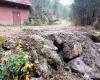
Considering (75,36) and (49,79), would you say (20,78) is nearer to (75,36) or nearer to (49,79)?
(49,79)

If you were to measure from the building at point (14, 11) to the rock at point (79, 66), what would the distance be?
11.4 meters

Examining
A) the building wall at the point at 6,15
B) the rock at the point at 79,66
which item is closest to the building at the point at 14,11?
the building wall at the point at 6,15

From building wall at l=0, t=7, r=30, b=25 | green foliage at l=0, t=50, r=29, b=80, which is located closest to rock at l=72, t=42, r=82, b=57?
green foliage at l=0, t=50, r=29, b=80

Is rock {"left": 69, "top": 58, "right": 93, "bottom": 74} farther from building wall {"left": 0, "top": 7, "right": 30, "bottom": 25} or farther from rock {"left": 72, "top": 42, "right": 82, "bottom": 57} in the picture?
building wall {"left": 0, "top": 7, "right": 30, "bottom": 25}

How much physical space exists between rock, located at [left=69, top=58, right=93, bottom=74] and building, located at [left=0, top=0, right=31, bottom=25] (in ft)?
37.5

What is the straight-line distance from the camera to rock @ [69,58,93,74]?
7.77 meters

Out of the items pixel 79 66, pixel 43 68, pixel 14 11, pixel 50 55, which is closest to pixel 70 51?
pixel 79 66

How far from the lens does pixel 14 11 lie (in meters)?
20.0

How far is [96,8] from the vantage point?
16.3m

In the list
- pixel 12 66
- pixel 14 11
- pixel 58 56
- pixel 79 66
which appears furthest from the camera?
pixel 14 11

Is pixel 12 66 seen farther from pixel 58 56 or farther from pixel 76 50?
pixel 76 50

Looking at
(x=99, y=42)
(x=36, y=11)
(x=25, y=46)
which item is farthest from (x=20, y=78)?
(x=36, y=11)

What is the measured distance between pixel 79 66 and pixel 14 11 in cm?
1330

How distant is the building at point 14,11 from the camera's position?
61.4ft
